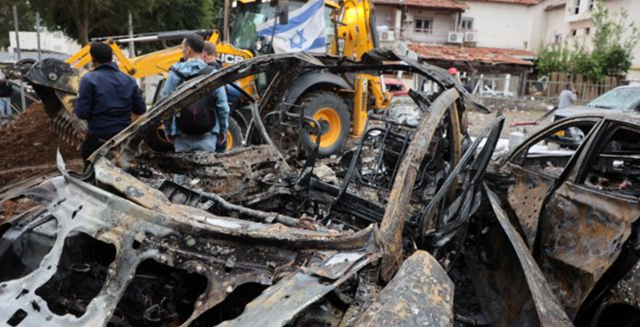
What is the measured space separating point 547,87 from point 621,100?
15810mm

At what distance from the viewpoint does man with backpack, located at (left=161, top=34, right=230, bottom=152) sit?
4055 millimetres

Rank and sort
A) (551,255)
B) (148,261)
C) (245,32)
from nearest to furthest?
(148,261) → (551,255) → (245,32)

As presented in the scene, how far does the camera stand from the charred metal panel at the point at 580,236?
2.96 m

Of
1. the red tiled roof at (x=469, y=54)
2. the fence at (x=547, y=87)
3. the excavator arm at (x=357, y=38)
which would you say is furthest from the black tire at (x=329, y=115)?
the red tiled roof at (x=469, y=54)

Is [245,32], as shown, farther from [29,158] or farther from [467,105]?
[467,105]

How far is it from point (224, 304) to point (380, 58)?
238cm

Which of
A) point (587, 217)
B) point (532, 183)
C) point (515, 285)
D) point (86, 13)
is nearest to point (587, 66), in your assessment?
point (86, 13)

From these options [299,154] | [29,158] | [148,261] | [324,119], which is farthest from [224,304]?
[324,119]

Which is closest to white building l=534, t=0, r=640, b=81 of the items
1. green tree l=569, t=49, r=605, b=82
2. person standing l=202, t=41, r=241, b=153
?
green tree l=569, t=49, r=605, b=82

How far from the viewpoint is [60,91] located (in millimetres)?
5996

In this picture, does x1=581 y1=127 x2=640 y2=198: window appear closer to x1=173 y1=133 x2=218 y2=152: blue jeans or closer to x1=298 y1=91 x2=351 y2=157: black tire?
x1=173 y1=133 x2=218 y2=152: blue jeans

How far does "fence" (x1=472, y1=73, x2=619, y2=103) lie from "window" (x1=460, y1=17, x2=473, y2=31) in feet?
18.1

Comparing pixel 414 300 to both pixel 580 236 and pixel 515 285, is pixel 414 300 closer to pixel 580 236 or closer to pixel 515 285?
pixel 515 285

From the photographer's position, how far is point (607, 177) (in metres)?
4.27
